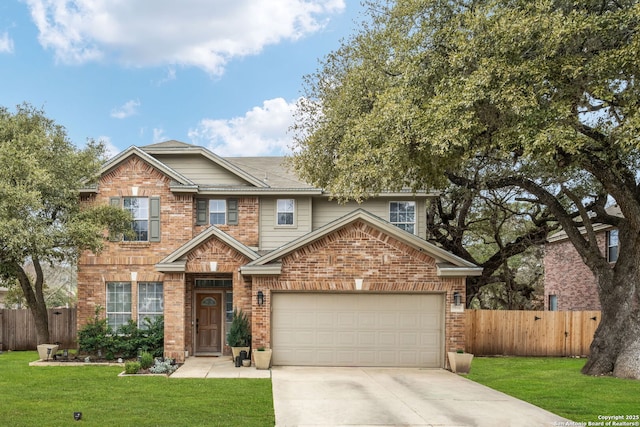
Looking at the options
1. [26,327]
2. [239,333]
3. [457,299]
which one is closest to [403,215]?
[457,299]

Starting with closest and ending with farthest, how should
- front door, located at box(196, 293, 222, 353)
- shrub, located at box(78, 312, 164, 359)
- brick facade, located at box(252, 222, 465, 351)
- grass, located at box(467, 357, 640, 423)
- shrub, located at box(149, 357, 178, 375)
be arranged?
grass, located at box(467, 357, 640, 423), shrub, located at box(149, 357, 178, 375), brick facade, located at box(252, 222, 465, 351), shrub, located at box(78, 312, 164, 359), front door, located at box(196, 293, 222, 353)

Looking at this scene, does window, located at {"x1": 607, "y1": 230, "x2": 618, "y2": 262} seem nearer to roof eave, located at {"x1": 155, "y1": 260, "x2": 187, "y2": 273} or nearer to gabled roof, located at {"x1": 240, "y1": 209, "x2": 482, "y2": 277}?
gabled roof, located at {"x1": 240, "y1": 209, "x2": 482, "y2": 277}

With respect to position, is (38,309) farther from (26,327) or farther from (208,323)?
(208,323)

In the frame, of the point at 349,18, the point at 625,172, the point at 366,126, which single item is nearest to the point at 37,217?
the point at 366,126

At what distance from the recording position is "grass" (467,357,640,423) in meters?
9.38

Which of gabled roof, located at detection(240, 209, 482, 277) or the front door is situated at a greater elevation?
gabled roof, located at detection(240, 209, 482, 277)

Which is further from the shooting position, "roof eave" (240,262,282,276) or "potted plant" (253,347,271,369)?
"roof eave" (240,262,282,276)

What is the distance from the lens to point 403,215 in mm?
18672

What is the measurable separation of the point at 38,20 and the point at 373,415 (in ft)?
63.7

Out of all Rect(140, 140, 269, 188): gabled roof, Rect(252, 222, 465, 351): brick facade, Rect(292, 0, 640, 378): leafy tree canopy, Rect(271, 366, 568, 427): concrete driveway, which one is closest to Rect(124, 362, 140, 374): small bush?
Rect(252, 222, 465, 351): brick facade

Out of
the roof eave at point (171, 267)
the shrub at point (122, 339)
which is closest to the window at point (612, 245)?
the roof eave at point (171, 267)

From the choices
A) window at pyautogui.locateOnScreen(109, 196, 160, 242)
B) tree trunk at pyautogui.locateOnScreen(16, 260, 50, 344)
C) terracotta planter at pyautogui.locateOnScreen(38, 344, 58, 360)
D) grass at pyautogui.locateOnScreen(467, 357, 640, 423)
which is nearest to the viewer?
grass at pyautogui.locateOnScreen(467, 357, 640, 423)

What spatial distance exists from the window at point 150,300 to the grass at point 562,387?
10156 mm

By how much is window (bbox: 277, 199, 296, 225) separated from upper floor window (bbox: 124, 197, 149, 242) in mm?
4566
